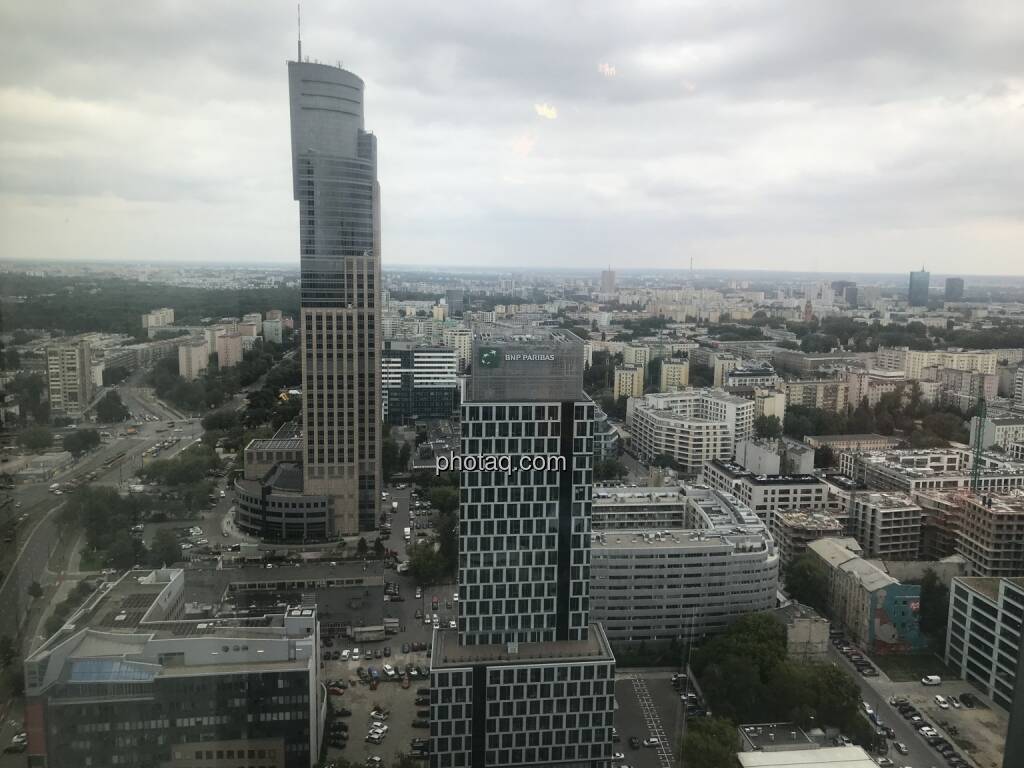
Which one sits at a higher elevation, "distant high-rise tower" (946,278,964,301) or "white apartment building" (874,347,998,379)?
"distant high-rise tower" (946,278,964,301)

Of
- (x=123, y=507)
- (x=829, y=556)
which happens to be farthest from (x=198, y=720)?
(x=829, y=556)

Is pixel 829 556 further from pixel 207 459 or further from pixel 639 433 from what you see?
pixel 207 459

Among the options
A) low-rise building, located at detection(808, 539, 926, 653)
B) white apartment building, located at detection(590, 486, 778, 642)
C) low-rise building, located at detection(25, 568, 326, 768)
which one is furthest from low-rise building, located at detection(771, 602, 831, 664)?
low-rise building, located at detection(25, 568, 326, 768)

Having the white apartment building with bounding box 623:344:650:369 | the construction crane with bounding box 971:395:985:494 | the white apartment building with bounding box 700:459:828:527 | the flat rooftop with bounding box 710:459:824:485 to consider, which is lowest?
the white apartment building with bounding box 700:459:828:527

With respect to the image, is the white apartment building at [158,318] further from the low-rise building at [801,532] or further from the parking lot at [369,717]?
the low-rise building at [801,532]

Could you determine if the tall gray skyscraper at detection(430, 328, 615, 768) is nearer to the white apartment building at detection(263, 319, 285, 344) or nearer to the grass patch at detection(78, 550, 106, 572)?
the grass patch at detection(78, 550, 106, 572)

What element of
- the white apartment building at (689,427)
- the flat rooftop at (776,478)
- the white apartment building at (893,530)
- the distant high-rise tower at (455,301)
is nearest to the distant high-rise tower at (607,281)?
the distant high-rise tower at (455,301)

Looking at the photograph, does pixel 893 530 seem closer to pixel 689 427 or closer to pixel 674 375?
pixel 689 427
